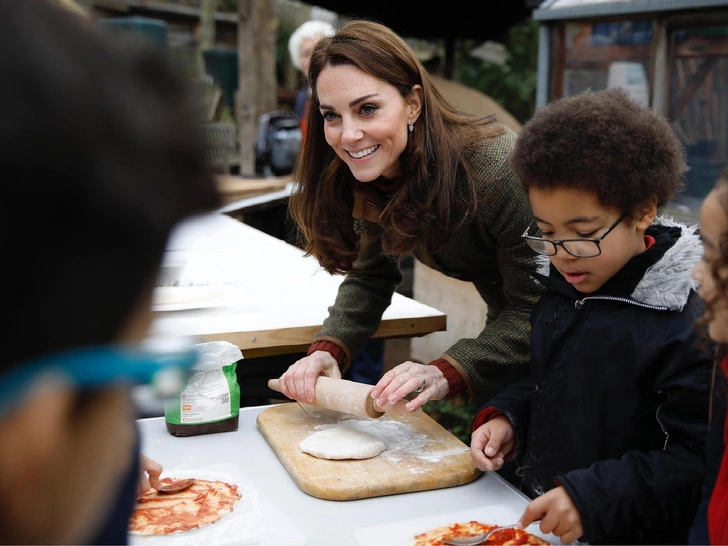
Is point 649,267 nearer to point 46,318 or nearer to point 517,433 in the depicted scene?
point 517,433

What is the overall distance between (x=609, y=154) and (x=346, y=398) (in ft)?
2.98

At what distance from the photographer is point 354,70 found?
7.43 ft

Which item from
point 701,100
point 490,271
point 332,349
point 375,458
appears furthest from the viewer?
point 701,100

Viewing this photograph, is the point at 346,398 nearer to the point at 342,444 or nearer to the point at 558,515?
the point at 342,444

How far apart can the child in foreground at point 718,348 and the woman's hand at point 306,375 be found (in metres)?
1.09

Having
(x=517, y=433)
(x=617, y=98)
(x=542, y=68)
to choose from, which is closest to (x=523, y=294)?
(x=517, y=433)

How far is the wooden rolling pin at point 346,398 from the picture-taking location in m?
2.01

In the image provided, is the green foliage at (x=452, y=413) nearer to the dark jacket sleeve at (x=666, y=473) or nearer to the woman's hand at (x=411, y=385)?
the woman's hand at (x=411, y=385)

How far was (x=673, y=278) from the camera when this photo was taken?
64.1 inches

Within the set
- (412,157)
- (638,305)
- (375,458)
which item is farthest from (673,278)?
(412,157)

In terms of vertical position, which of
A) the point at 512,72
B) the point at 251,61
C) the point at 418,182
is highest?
the point at 512,72

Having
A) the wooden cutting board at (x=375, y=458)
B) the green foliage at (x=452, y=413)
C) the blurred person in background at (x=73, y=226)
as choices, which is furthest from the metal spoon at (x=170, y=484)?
the green foliage at (x=452, y=413)

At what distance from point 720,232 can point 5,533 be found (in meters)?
1.14

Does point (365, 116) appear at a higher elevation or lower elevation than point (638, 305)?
higher
